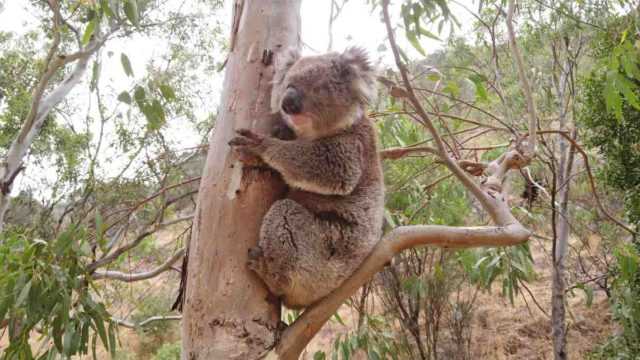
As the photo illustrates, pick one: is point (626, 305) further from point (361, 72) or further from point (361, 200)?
point (361, 72)

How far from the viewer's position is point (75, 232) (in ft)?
7.15

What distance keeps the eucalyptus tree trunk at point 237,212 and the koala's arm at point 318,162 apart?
0.06 metres

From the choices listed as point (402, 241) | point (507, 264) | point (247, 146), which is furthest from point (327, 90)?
point (507, 264)

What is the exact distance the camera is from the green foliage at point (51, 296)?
2.04m

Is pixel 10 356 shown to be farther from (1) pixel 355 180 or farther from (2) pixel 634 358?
(2) pixel 634 358

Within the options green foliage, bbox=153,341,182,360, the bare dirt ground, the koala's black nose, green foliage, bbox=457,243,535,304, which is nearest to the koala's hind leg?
the koala's black nose

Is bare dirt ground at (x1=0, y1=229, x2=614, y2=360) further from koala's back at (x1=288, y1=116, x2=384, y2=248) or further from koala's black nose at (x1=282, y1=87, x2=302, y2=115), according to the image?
koala's black nose at (x1=282, y1=87, x2=302, y2=115)

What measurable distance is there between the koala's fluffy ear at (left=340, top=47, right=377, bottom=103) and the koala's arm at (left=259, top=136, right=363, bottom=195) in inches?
7.4

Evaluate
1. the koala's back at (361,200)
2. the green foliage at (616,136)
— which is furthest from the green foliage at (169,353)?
the koala's back at (361,200)

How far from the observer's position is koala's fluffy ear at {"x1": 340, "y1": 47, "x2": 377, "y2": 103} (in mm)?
2045

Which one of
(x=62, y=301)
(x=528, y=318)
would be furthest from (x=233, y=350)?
(x=528, y=318)

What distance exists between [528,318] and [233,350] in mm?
7267

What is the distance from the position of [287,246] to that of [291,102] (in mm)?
472

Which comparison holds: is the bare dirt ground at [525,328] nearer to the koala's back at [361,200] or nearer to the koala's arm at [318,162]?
the koala's back at [361,200]
